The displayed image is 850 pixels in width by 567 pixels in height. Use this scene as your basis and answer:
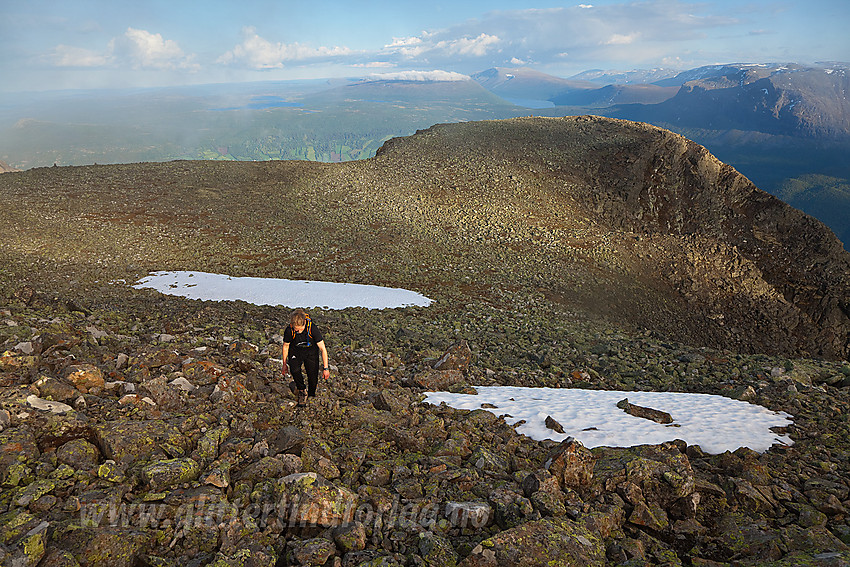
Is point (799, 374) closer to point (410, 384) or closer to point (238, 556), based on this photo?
point (410, 384)

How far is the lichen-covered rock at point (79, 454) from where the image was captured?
514 centimetres

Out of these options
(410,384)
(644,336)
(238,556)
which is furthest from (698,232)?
(238,556)

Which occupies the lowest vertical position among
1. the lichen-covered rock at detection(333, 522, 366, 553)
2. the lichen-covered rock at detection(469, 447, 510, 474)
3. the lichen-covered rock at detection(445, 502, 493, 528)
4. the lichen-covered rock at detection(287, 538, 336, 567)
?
the lichen-covered rock at detection(469, 447, 510, 474)

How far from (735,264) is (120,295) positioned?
42.0 m

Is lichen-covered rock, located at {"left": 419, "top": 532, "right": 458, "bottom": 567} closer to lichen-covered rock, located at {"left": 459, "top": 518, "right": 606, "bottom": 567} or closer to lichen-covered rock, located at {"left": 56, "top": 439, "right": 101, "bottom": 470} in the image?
lichen-covered rock, located at {"left": 459, "top": 518, "right": 606, "bottom": 567}

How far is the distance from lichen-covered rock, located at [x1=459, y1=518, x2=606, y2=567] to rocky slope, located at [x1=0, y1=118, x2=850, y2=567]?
0.03 metres

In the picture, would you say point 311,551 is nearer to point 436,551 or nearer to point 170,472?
point 436,551

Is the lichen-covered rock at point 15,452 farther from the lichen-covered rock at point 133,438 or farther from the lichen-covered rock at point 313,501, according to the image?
the lichen-covered rock at point 313,501

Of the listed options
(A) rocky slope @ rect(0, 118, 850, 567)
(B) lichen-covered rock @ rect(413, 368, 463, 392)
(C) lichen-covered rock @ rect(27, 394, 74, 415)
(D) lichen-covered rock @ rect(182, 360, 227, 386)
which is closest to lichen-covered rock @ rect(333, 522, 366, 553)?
(A) rocky slope @ rect(0, 118, 850, 567)

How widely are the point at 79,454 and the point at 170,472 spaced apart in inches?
44.6

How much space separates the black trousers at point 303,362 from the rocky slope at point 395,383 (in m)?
0.42

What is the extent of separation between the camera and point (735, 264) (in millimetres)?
35500

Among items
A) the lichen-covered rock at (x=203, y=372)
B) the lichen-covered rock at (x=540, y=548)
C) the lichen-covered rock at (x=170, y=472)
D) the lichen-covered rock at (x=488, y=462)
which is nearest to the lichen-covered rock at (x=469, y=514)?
the lichen-covered rock at (x=540, y=548)

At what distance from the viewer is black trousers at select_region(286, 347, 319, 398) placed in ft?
26.6
